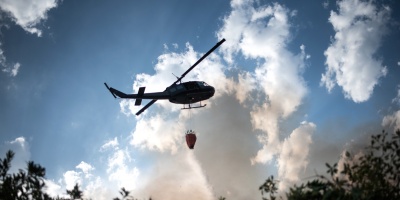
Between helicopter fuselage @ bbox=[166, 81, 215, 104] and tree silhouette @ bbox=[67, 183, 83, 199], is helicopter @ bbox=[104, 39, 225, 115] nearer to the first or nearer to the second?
helicopter fuselage @ bbox=[166, 81, 215, 104]

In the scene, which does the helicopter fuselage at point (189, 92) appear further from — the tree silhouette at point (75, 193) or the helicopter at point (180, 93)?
the tree silhouette at point (75, 193)

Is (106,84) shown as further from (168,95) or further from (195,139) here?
(195,139)

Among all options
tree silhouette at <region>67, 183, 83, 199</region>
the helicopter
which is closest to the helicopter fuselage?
the helicopter

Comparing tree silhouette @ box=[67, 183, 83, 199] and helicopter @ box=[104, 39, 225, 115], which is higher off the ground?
helicopter @ box=[104, 39, 225, 115]

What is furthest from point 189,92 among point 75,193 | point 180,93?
point 75,193

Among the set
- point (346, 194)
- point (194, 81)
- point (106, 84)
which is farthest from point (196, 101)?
point (346, 194)

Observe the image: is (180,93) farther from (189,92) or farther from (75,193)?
(75,193)

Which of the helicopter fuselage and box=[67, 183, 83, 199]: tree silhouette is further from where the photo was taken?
the helicopter fuselage

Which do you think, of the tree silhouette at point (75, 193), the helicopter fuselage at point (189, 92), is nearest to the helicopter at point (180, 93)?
the helicopter fuselage at point (189, 92)

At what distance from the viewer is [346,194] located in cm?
705

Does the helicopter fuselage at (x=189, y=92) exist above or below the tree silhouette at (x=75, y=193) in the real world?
above

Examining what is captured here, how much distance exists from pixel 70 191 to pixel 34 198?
3.31ft

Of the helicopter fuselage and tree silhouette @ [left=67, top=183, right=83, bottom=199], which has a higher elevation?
the helicopter fuselage

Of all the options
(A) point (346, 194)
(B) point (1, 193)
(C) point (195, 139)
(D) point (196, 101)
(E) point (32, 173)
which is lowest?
(A) point (346, 194)
